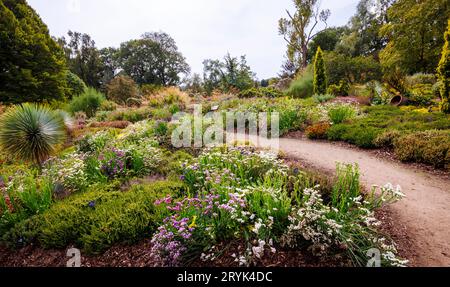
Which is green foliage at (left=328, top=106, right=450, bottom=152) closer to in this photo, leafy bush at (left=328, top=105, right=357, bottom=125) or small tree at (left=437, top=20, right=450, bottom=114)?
leafy bush at (left=328, top=105, right=357, bottom=125)

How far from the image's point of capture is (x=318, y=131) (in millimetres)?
7297

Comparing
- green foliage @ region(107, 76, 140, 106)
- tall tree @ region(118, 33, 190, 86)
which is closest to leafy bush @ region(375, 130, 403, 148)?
green foliage @ region(107, 76, 140, 106)

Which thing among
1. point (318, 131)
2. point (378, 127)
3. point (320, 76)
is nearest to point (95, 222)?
point (318, 131)

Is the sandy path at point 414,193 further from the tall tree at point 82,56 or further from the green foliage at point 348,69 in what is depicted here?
the tall tree at point 82,56

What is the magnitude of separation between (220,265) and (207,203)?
80 centimetres

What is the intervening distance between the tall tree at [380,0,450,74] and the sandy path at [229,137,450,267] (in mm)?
13016

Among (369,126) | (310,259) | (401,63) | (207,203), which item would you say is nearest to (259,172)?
(207,203)

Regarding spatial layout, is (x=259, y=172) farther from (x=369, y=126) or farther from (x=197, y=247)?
(x=369, y=126)

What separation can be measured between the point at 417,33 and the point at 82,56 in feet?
123

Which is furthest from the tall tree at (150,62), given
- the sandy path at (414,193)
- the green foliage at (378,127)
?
the sandy path at (414,193)

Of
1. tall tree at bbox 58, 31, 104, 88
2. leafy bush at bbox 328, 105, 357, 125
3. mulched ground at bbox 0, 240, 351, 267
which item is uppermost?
tall tree at bbox 58, 31, 104, 88

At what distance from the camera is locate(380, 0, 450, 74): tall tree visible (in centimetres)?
1320
